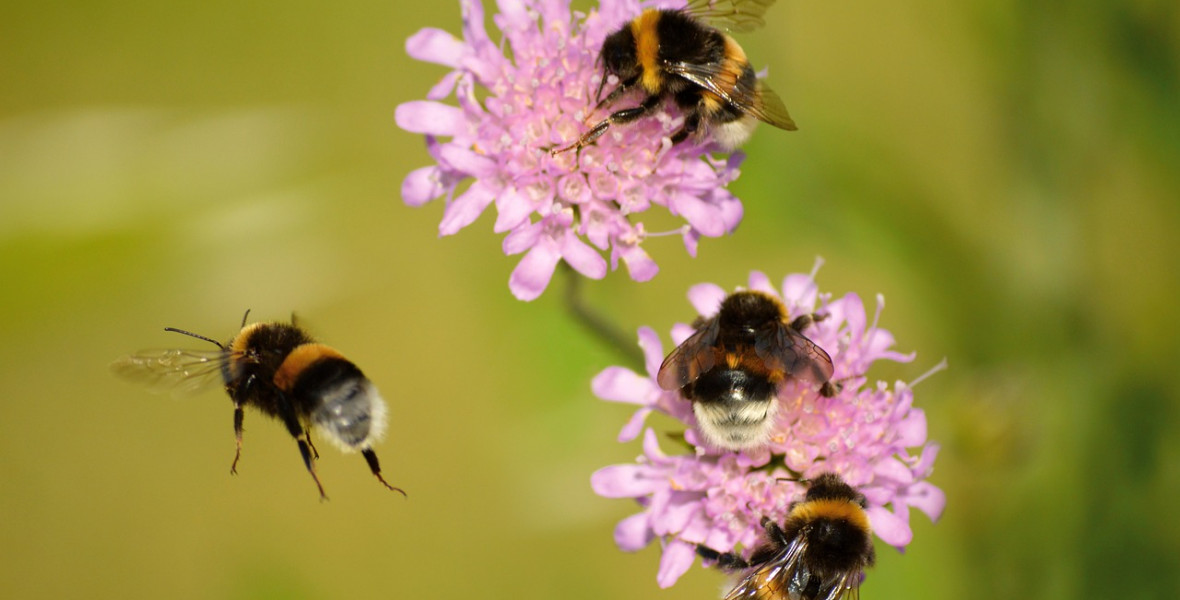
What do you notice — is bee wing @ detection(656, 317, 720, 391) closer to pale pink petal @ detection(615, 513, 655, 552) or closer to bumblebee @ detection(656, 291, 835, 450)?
bumblebee @ detection(656, 291, 835, 450)

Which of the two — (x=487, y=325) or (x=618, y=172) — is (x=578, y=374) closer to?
(x=487, y=325)

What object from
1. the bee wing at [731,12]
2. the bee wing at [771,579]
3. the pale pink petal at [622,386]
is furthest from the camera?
the bee wing at [731,12]

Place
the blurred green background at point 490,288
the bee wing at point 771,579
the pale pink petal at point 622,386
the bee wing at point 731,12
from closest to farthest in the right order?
the bee wing at point 771,579
the pale pink petal at point 622,386
the bee wing at point 731,12
the blurred green background at point 490,288

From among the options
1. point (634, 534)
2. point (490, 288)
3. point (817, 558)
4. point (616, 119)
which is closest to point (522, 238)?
point (616, 119)

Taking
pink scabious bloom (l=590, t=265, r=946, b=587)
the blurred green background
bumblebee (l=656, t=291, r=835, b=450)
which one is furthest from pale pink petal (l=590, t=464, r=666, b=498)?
the blurred green background

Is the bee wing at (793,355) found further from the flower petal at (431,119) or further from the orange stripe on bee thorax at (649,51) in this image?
the flower petal at (431,119)

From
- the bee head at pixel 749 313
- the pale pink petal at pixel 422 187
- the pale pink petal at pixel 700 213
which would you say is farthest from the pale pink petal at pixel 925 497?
the pale pink petal at pixel 422 187

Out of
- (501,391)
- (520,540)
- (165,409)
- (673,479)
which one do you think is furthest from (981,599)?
(165,409)
